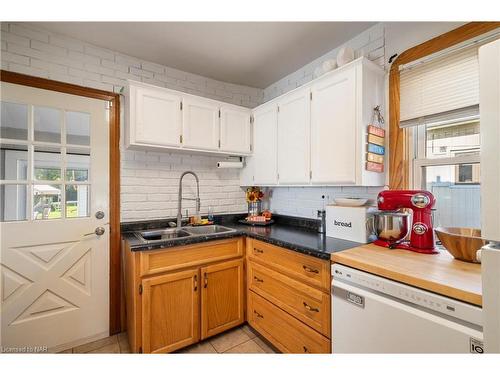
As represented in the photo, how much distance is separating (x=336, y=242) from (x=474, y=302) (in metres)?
0.82

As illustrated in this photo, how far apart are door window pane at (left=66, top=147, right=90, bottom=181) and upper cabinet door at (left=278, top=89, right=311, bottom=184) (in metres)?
1.70

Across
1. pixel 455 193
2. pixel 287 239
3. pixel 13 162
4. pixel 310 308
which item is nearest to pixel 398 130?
pixel 455 193

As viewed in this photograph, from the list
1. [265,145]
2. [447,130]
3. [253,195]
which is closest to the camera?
[447,130]

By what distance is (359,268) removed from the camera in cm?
120

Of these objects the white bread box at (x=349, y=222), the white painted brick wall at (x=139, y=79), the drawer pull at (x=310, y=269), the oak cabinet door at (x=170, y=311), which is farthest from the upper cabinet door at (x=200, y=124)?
the drawer pull at (x=310, y=269)

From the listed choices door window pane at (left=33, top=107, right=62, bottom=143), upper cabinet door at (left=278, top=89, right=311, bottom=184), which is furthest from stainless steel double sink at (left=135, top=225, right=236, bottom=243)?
door window pane at (left=33, top=107, right=62, bottom=143)

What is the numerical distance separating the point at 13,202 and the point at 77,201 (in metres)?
0.38

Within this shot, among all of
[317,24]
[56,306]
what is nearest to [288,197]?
[317,24]

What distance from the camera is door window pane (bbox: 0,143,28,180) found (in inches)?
65.9

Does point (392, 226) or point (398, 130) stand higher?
point (398, 130)

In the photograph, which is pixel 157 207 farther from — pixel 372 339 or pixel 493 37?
pixel 493 37

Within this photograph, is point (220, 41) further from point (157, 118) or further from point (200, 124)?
point (157, 118)

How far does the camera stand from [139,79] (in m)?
2.19
